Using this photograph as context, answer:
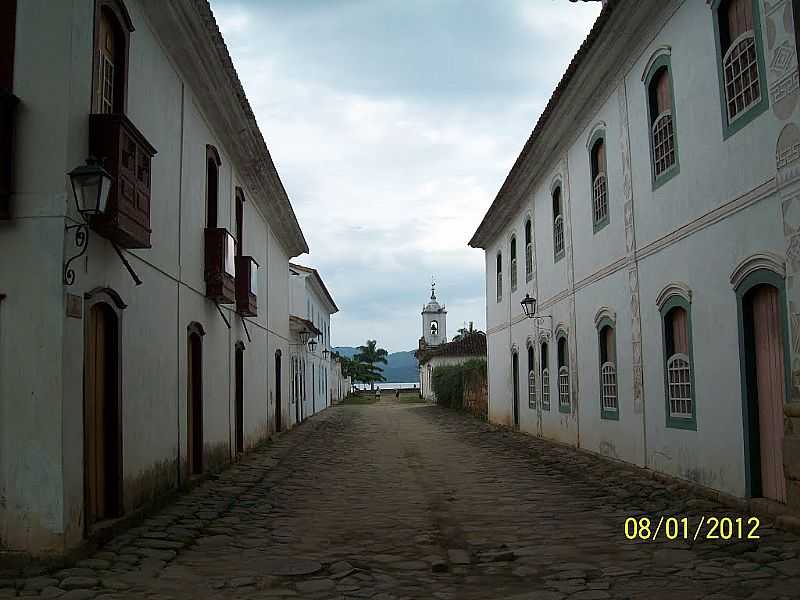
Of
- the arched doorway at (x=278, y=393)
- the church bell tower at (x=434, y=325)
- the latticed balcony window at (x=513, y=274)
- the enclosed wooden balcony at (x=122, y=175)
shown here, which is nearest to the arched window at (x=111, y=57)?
the enclosed wooden balcony at (x=122, y=175)

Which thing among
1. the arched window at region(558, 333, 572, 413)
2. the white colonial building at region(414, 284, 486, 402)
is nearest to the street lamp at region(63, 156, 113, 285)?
the arched window at region(558, 333, 572, 413)

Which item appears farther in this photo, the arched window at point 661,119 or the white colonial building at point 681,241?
the arched window at point 661,119

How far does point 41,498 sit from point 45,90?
3185 millimetres

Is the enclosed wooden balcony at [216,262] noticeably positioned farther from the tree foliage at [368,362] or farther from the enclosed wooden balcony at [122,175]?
the tree foliage at [368,362]

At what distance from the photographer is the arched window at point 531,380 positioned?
18469mm

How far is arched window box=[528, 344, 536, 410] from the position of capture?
60.6 ft

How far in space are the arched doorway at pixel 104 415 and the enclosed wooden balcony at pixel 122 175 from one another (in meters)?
0.68

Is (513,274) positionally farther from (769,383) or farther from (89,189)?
(89,189)

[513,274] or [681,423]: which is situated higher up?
[513,274]

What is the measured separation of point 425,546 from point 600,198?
304 inches

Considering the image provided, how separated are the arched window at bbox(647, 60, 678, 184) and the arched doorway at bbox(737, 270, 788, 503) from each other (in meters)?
2.45

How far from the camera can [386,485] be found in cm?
1087

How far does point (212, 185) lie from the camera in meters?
12.4

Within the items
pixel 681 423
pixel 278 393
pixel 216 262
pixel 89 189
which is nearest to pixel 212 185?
pixel 216 262
